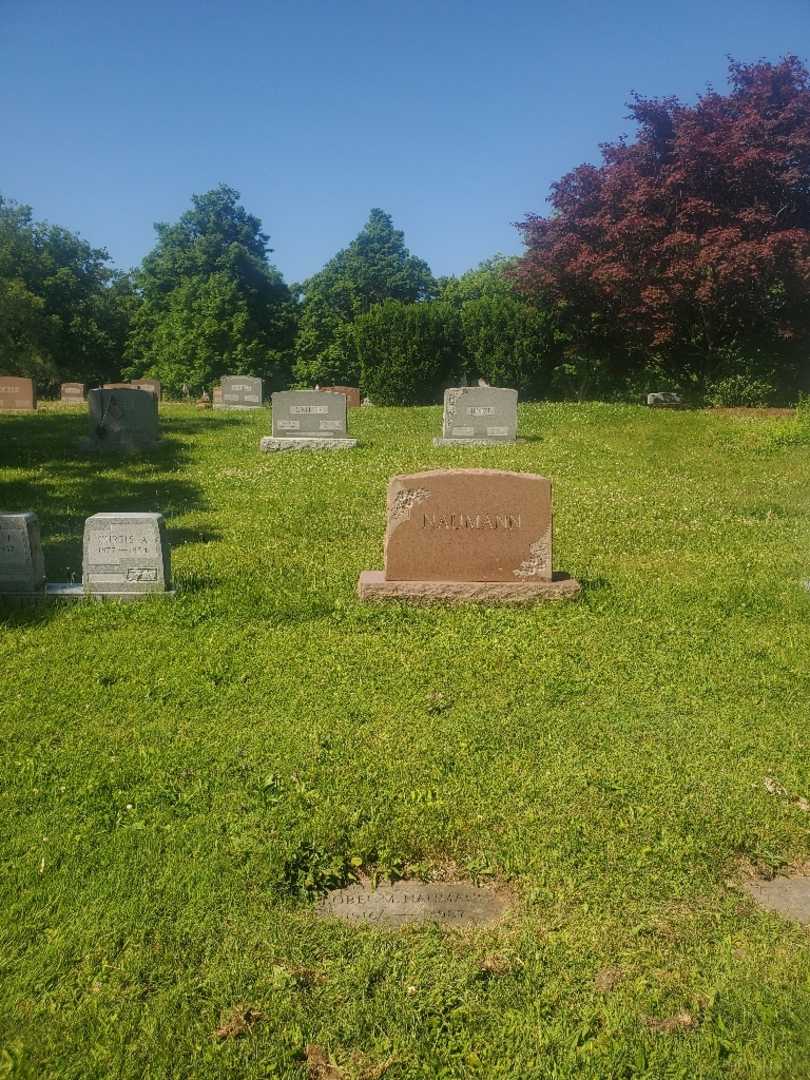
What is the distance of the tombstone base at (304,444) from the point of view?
54.1 ft

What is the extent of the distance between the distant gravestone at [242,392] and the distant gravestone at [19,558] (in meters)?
19.0

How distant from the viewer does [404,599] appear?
698cm

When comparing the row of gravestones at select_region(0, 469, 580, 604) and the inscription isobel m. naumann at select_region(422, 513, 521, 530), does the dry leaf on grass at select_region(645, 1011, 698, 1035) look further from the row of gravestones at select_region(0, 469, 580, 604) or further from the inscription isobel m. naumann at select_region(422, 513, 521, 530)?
the inscription isobel m. naumann at select_region(422, 513, 521, 530)

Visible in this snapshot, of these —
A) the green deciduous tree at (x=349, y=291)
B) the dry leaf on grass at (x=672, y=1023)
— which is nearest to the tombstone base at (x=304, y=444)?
the dry leaf on grass at (x=672, y=1023)

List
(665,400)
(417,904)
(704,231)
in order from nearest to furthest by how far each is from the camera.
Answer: (417,904)
(704,231)
(665,400)

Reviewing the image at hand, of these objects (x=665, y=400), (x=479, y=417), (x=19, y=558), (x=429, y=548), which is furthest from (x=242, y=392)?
→ (x=429, y=548)

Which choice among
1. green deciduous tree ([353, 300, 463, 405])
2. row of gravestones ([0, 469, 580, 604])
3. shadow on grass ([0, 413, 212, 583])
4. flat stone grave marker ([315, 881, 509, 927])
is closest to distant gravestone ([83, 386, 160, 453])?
shadow on grass ([0, 413, 212, 583])

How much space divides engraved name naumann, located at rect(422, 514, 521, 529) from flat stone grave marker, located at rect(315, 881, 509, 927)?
3644 mm

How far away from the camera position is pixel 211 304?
141 feet

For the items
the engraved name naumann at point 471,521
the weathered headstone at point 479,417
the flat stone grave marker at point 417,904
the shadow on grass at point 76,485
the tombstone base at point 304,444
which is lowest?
the flat stone grave marker at point 417,904

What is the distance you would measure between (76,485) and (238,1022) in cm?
1098

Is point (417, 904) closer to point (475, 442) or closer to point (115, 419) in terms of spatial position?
point (475, 442)

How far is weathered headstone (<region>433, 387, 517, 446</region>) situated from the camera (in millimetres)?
16453

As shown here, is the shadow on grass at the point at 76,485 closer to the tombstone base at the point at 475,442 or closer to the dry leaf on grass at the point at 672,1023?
the tombstone base at the point at 475,442
